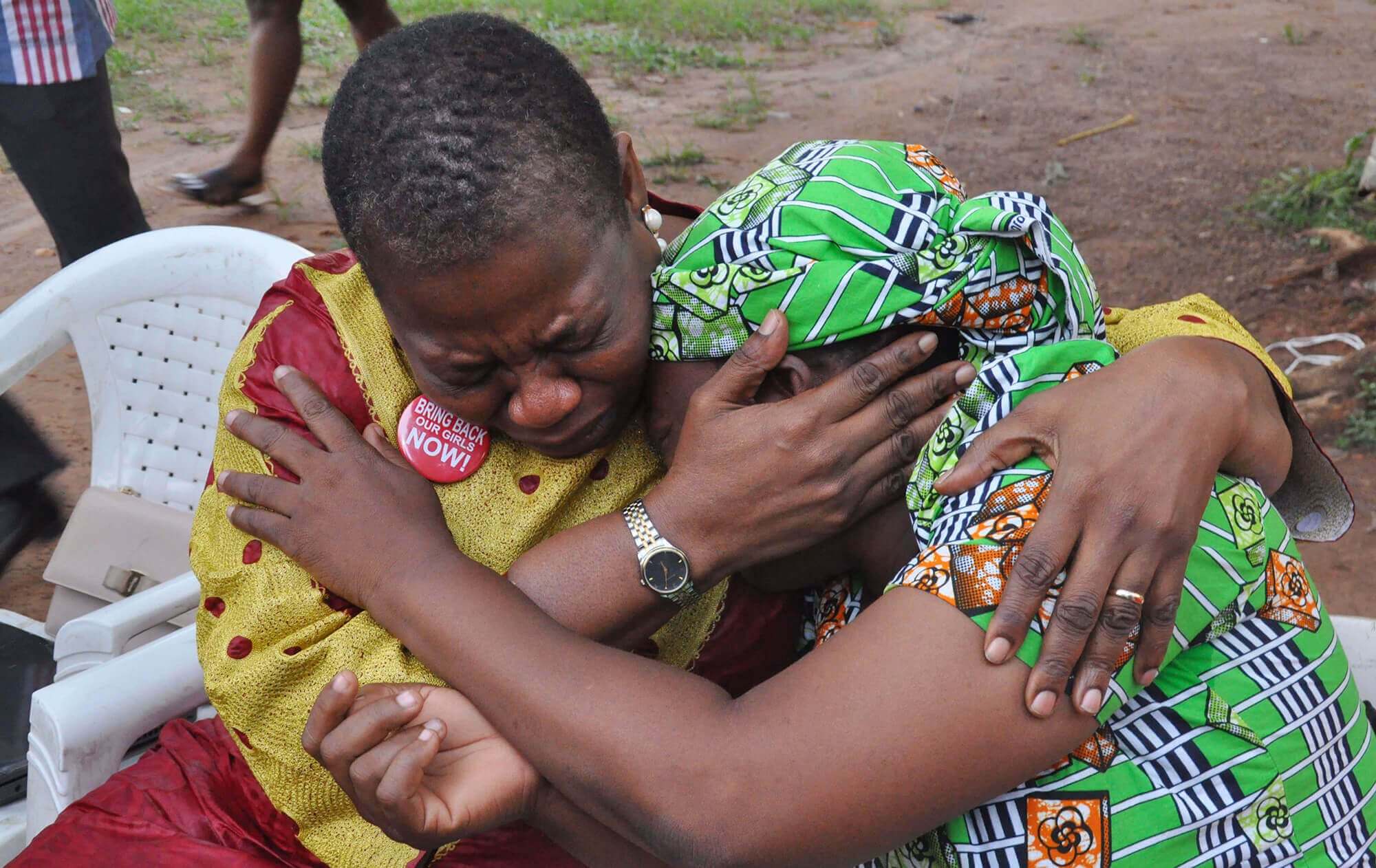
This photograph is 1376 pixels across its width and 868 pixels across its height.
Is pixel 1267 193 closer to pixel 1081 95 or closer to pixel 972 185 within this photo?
pixel 972 185

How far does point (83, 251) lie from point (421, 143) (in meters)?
2.73

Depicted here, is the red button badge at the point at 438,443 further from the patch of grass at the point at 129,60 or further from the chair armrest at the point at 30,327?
the patch of grass at the point at 129,60

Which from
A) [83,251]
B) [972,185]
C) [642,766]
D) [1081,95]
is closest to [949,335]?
[642,766]

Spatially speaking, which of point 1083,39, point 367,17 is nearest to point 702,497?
point 367,17

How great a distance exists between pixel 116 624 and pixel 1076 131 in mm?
6683

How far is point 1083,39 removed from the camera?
905 centimetres

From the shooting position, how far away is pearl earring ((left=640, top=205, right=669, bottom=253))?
1.74 m

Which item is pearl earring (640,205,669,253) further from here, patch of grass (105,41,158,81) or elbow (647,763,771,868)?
patch of grass (105,41,158,81)

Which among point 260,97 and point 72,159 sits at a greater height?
point 72,159

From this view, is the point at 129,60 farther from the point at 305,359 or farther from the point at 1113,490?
the point at 1113,490

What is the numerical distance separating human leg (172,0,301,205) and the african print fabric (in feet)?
15.2

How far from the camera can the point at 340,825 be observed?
171 cm

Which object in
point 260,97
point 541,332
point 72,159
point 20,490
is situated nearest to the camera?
point 541,332

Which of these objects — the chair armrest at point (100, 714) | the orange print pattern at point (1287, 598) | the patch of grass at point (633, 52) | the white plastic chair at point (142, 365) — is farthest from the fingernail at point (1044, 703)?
the patch of grass at point (633, 52)
